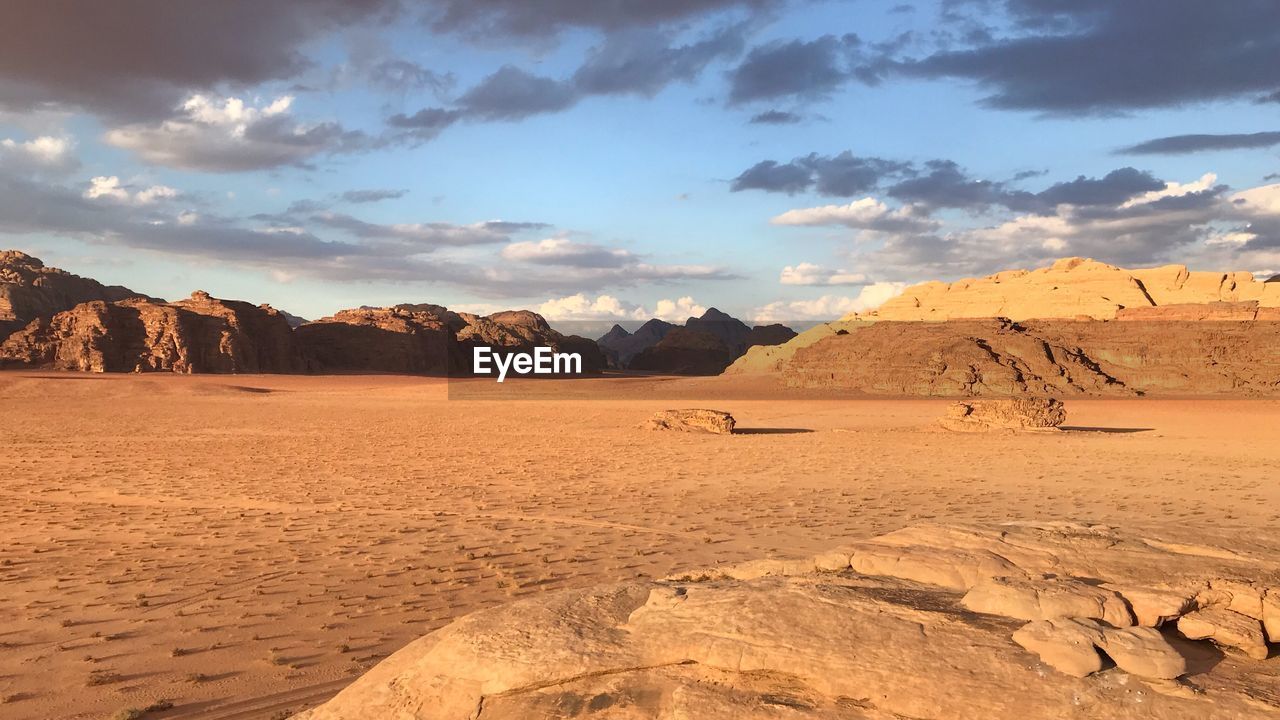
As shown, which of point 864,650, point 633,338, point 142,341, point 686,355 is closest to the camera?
point 864,650

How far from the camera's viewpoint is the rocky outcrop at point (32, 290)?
251ft

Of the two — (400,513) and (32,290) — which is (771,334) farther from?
(400,513)

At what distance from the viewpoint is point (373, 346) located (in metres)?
81.2

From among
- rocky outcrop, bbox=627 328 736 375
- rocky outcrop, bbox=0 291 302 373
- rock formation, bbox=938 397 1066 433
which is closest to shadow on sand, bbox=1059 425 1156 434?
rock formation, bbox=938 397 1066 433

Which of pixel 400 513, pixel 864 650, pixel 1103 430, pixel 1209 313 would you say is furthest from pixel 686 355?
pixel 864 650

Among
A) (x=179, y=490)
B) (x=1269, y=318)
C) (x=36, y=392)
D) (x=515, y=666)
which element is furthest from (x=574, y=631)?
(x=1269, y=318)

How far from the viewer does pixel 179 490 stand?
14.6 m

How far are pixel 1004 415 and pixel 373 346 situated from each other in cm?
6723

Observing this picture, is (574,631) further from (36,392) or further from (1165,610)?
(36,392)

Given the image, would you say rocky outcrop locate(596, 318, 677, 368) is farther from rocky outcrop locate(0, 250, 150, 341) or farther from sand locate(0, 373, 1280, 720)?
sand locate(0, 373, 1280, 720)

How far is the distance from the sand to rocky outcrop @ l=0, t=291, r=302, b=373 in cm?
3542

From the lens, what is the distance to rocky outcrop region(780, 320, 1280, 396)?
46.5 metres

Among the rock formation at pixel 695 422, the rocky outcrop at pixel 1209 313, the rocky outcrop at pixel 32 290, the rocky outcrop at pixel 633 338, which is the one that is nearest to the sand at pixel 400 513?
the rock formation at pixel 695 422

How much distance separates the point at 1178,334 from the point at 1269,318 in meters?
8.18
